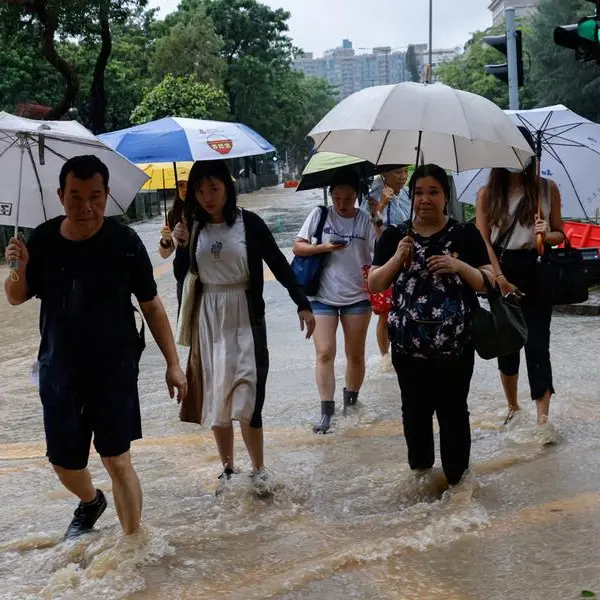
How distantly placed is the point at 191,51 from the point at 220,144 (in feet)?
164

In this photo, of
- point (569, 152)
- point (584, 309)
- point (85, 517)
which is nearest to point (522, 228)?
point (569, 152)

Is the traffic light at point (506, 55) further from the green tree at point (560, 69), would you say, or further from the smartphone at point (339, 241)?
the green tree at point (560, 69)

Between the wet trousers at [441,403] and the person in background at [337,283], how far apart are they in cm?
156

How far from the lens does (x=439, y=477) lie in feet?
16.3

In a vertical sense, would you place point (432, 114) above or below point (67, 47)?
below

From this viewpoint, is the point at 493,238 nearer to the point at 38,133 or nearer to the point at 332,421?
the point at 332,421

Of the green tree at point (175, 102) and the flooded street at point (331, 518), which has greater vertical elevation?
the green tree at point (175, 102)

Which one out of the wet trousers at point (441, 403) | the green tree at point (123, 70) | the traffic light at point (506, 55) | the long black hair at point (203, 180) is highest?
the green tree at point (123, 70)

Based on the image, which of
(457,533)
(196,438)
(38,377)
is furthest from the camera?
(196,438)

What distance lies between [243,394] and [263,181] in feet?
242

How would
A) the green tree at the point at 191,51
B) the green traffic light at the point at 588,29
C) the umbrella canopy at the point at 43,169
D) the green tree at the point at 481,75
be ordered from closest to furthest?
the umbrella canopy at the point at 43,169 < the green traffic light at the point at 588,29 < the green tree at the point at 481,75 < the green tree at the point at 191,51

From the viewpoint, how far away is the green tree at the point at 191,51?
52.2 meters

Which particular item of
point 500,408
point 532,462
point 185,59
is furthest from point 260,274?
point 185,59

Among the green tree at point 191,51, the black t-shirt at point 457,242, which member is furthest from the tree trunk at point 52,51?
the green tree at point 191,51
